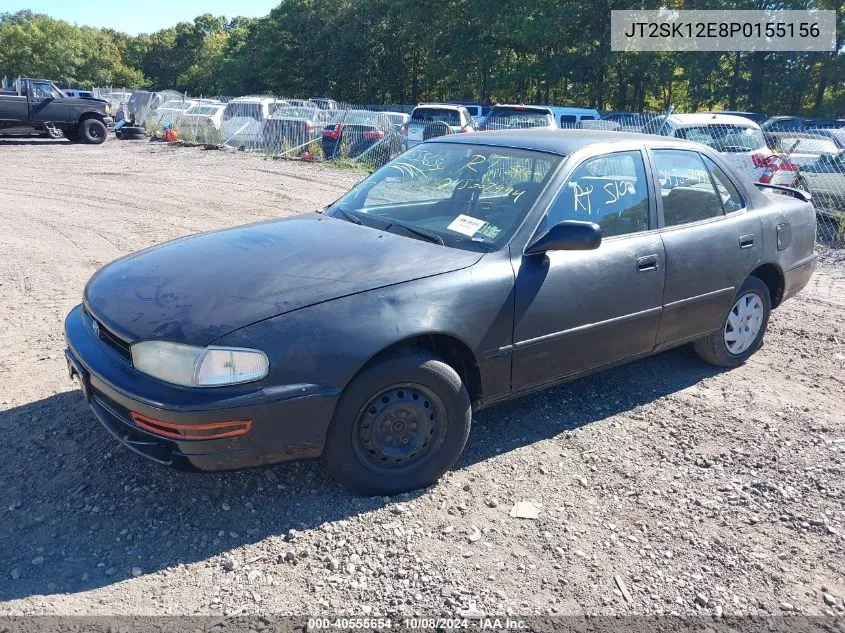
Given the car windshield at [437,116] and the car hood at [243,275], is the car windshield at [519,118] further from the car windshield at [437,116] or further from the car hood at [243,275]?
the car hood at [243,275]

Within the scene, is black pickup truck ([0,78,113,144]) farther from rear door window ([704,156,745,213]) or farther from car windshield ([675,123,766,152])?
rear door window ([704,156,745,213])

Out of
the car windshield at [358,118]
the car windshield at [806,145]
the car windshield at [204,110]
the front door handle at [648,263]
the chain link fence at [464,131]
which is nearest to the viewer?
the front door handle at [648,263]

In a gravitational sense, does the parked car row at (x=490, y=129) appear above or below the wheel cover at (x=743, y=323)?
above

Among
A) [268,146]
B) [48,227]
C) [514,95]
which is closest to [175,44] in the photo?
[514,95]

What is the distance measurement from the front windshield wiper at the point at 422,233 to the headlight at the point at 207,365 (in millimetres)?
1248

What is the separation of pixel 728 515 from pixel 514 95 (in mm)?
43626

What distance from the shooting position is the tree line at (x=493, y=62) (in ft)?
102

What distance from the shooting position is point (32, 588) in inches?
107

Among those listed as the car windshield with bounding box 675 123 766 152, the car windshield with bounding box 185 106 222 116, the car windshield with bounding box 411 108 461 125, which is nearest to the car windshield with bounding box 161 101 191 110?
the car windshield with bounding box 185 106 222 116

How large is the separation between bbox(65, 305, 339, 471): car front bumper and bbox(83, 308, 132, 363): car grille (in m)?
0.02

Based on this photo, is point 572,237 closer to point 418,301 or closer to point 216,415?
point 418,301

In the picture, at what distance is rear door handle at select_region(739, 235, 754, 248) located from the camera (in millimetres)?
4738

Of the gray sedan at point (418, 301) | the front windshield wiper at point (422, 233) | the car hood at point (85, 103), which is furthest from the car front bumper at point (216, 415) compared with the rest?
the car hood at point (85, 103)

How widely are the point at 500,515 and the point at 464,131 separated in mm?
14877
